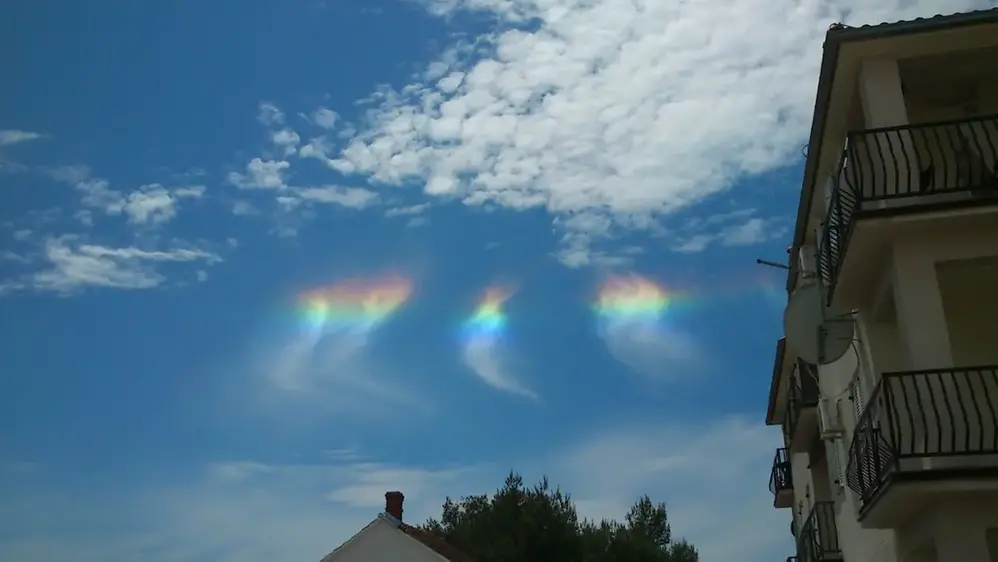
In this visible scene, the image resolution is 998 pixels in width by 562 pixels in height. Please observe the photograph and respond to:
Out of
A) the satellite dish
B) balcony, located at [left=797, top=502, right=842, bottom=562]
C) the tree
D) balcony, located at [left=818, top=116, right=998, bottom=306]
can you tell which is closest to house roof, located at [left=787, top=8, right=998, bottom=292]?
balcony, located at [left=818, top=116, right=998, bottom=306]

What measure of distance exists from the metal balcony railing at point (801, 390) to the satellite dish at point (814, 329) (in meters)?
5.38

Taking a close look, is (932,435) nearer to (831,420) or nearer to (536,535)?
(831,420)

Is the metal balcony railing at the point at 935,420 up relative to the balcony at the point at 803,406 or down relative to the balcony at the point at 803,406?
down

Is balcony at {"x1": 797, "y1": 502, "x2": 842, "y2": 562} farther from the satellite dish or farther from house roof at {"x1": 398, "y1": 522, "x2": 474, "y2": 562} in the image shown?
house roof at {"x1": 398, "y1": 522, "x2": 474, "y2": 562}

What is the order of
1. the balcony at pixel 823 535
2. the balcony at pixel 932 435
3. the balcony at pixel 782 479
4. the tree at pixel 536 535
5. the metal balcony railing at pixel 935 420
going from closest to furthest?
the balcony at pixel 932 435, the metal balcony railing at pixel 935 420, the balcony at pixel 823 535, the balcony at pixel 782 479, the tree at pixel 536 535

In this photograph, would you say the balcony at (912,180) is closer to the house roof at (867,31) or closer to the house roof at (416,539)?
the house roof at (867,31)

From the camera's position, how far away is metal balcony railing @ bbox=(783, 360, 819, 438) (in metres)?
20.4

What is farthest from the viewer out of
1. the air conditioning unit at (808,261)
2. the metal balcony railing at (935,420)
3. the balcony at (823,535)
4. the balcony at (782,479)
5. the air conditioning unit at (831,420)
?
the balcony at (782,479)

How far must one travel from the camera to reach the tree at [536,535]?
4916 centimetres

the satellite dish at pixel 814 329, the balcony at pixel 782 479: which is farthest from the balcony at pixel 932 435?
the balcony at pixel 782 479

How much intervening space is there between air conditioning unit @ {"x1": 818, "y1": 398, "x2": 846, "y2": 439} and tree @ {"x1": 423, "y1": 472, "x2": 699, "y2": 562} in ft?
109

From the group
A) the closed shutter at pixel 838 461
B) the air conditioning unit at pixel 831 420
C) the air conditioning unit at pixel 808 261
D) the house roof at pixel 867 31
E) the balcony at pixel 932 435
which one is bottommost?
the balcony at pixel 932 435

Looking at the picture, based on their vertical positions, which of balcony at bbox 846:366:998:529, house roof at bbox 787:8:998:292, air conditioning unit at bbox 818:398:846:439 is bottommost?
balcony at bbox 846:366:998:529

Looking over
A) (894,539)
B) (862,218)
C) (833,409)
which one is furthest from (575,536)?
(862,218)
